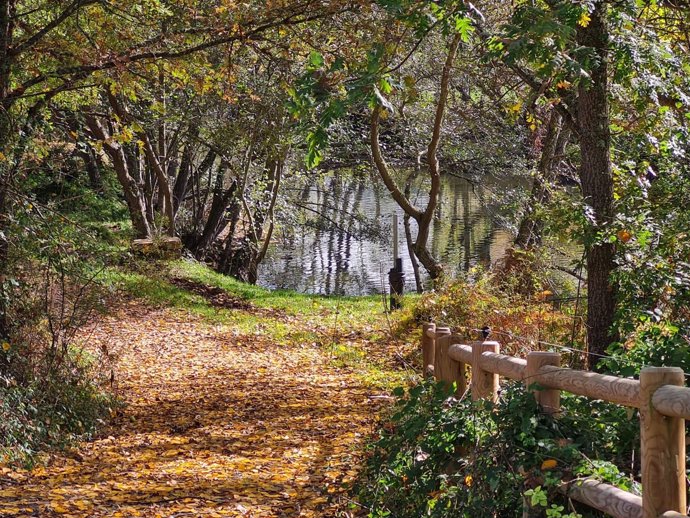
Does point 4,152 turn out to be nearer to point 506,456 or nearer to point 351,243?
point 506,456

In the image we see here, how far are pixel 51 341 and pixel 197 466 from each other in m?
2.36

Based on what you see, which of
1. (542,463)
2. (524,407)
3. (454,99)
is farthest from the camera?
(454,99)

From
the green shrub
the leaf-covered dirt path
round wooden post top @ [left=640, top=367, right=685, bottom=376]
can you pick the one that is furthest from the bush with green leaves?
the green shrub

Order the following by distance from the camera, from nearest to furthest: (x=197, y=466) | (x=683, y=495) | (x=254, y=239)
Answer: (x=683, y=495)
(x=197, y=466)
(x=254, y=239)

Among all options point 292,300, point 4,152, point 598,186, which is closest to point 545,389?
point 598,186

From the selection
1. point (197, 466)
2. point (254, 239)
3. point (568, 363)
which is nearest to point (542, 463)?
point (197, 466)

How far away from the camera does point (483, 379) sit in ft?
18.1

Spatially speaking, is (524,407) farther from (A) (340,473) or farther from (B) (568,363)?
(B) (568,363)

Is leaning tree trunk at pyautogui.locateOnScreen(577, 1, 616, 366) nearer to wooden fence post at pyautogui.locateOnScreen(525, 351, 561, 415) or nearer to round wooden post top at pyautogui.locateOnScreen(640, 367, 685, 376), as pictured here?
wooden fence post at pyautogui.locateOnScreen(525, 351, 561, 415)

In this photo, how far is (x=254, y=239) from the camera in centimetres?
2300

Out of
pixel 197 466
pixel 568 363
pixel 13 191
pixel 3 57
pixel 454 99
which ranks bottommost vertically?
pixel 197 466

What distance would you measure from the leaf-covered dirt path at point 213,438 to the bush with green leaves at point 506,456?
34.3 inches

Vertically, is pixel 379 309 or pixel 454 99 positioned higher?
pixel 454 99

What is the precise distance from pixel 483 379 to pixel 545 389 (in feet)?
3.47
